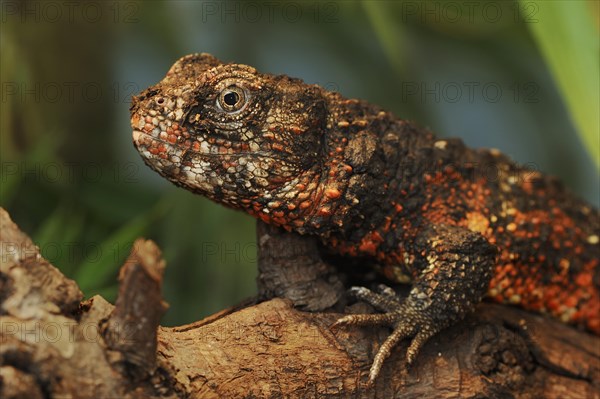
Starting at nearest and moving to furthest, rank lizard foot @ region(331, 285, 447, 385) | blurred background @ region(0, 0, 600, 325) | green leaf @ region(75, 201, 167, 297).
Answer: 1. lizard foot @ region(331, 285, 447, 385)
2. green leaf @ region(75, 201, 167, 297)
3. blurred background @ region(0, 0, 600, 325)

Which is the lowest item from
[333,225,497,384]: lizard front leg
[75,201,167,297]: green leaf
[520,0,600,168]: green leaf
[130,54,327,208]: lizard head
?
[75,201,167,297]: green leaf

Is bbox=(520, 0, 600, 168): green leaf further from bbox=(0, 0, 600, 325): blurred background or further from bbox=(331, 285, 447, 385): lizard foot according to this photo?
bbox=(0, 0, 600, 325): blurred background

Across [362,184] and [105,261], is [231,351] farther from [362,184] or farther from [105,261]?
[105,261]

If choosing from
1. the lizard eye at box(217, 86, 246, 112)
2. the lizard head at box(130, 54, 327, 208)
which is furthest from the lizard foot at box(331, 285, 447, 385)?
the lizard eye at box(217, 86, 246, 112)

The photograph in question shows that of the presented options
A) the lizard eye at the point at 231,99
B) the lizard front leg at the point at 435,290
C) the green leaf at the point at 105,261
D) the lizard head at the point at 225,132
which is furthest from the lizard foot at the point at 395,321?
the green leaf at the point at 105,261

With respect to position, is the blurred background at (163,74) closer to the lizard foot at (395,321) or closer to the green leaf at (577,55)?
the green leaf at (577,55)

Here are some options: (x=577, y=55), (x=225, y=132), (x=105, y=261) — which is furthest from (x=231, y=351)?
(x=577, y=55)

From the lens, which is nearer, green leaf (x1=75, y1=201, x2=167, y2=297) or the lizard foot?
the lizard foot
